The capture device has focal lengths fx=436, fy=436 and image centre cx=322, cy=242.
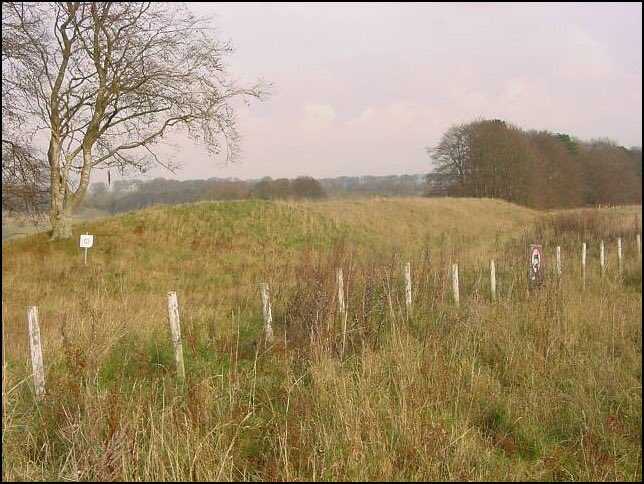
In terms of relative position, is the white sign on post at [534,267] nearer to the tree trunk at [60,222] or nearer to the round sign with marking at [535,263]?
the round sign with marking at [535,263]

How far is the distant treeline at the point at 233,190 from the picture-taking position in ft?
70.5

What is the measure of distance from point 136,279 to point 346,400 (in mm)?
12053

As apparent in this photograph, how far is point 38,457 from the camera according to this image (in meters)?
2.94

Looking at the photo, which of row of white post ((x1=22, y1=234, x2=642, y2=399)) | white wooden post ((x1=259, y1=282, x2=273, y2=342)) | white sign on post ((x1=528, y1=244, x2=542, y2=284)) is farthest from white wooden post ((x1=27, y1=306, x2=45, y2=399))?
white sign on post ((x1=528, y1=244, x2=542, y2=284))

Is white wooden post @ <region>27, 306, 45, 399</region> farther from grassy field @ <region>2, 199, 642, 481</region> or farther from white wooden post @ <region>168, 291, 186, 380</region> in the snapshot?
white wooden post @ <region>168, 291, 186, 380</region>

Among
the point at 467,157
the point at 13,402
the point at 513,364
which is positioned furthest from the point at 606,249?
the point at 467,157

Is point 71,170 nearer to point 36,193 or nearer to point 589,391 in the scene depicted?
point 36,193

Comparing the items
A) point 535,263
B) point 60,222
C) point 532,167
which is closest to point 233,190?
point 60,222

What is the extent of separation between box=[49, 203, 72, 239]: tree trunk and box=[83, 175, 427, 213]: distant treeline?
4.28 feet

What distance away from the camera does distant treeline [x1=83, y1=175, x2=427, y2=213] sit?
2150cm

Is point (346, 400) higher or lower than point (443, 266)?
lower

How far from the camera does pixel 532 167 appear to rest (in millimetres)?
30203

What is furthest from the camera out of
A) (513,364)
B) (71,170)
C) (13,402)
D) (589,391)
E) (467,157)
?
(467,157)

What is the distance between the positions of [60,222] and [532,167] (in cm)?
2840
